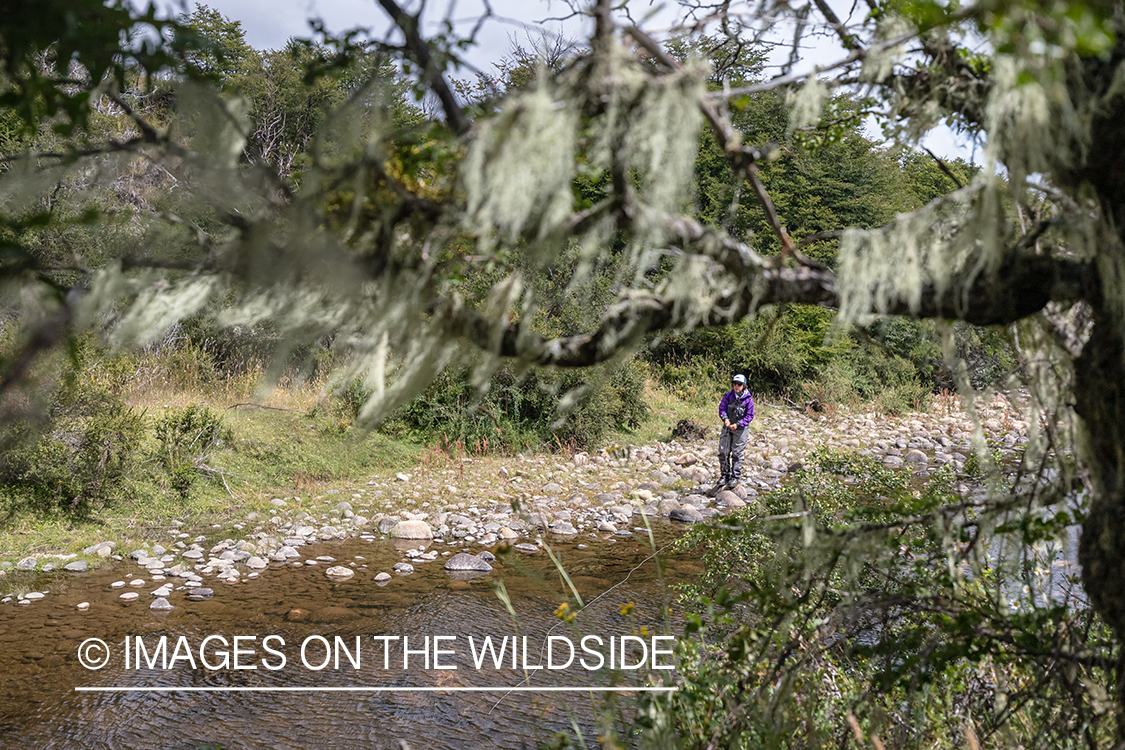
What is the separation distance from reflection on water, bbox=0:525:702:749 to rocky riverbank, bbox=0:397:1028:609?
275mm

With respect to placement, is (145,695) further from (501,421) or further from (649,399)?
(649,399)

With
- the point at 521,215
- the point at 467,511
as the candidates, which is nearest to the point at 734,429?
the point at 467,511

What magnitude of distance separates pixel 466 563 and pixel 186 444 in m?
4.03

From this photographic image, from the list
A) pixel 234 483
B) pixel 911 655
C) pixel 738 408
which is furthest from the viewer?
pixel 738 408

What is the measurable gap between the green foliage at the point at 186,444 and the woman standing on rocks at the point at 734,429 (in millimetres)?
6542

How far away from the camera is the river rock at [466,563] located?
6.72m

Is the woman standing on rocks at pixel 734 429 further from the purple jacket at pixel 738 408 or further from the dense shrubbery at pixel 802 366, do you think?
the dense shrubbery at pixel 802 366

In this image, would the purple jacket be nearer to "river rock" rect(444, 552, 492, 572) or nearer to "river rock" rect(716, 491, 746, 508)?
"river rock" rect(716, 491, 746, 508)

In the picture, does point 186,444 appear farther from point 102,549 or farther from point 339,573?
point 339,573

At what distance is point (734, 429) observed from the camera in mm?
9586

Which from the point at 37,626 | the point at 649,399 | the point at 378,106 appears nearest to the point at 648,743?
the point at 378,106

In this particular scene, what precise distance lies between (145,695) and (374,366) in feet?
13.1

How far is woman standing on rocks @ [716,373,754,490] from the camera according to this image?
9570 millimetres

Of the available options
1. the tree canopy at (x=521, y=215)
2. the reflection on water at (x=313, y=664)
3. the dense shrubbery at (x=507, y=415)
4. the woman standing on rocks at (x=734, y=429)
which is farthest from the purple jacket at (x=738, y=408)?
the tree canopy at (x=521, y=215)
